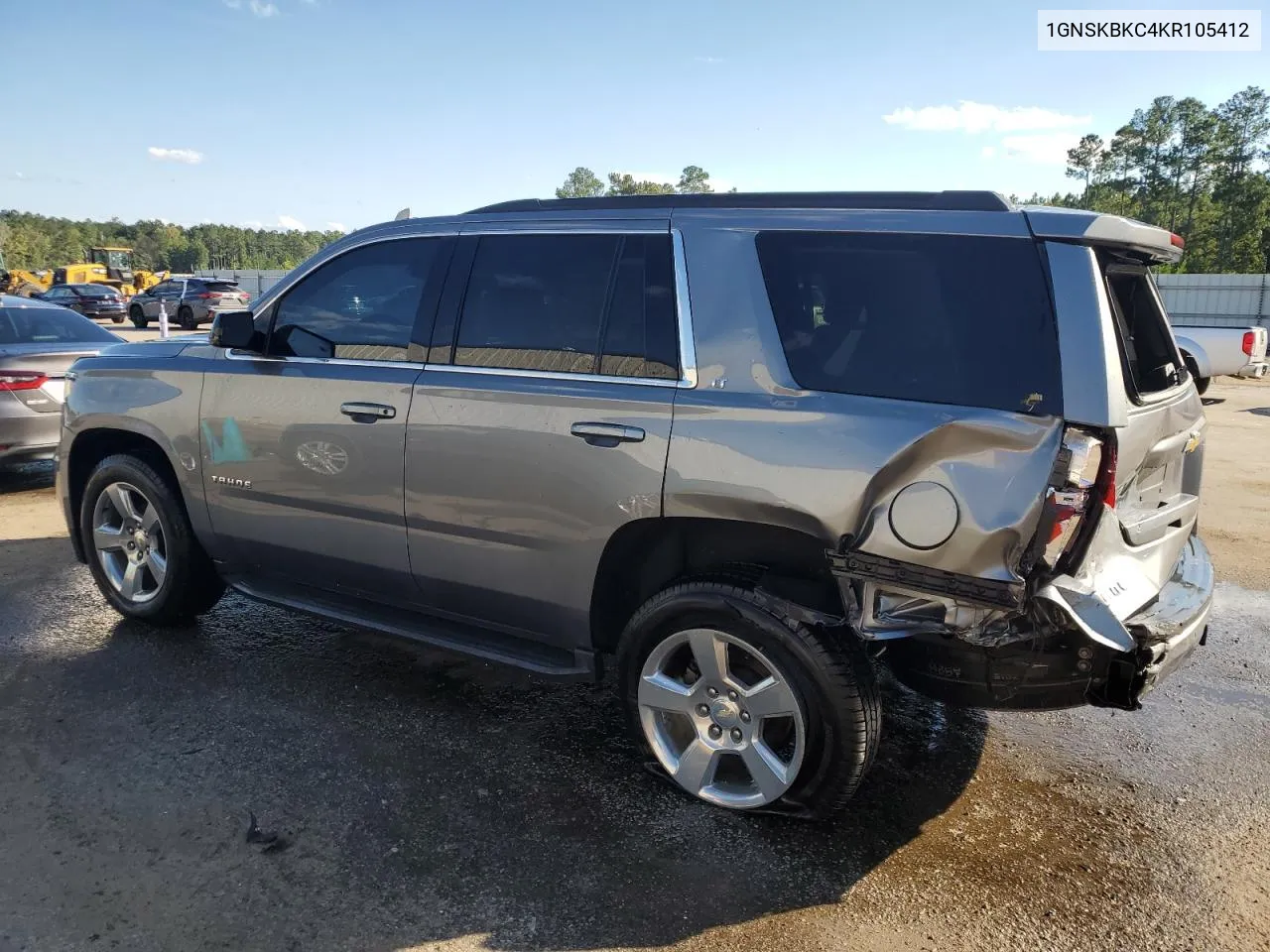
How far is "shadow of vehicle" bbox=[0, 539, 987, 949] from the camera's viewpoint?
8.33 ft

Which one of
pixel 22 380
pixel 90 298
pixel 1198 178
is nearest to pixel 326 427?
pixel 22 380

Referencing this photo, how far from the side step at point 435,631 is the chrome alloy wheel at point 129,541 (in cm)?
66

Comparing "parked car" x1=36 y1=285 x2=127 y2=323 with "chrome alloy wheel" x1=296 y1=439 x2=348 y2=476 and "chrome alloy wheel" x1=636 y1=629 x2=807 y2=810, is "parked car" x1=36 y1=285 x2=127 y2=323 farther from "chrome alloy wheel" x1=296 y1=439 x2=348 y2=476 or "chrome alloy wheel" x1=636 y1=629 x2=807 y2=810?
"chrome alloy wheel" x1=636 y1=629 x2=807 y2=810

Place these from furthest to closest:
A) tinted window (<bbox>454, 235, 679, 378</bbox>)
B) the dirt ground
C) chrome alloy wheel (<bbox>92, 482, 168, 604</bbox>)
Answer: the dirt ground, chrome alloy wheel (<bbox>92, 482, 168, 604</bbox>), tinted window (<bbox>454, 235, 679, 378</bbox>)

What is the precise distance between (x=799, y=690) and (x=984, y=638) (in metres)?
0.57

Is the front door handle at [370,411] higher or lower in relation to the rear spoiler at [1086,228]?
lower

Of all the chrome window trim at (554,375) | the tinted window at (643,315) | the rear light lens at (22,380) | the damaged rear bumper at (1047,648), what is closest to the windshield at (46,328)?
the rear light lens at (22,380)

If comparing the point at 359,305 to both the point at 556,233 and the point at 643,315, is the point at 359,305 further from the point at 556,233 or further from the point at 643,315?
the point at 643,315

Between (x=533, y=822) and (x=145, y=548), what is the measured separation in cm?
276

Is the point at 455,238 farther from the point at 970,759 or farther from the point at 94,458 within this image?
the point at 970,759

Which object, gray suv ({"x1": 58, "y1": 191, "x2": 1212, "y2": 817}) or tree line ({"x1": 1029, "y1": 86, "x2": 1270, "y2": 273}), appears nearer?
gray suv ({"x1": 58, "y1": 191, "x2": 1212, "y2": 817})

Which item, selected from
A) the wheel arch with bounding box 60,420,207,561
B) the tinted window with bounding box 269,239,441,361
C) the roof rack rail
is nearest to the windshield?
the wheel arch with bounding box 60,420,207,561

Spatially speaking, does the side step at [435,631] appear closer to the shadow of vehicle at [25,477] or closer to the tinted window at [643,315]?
the tinted window at [643,315]

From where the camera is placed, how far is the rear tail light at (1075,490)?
7.77 feet
